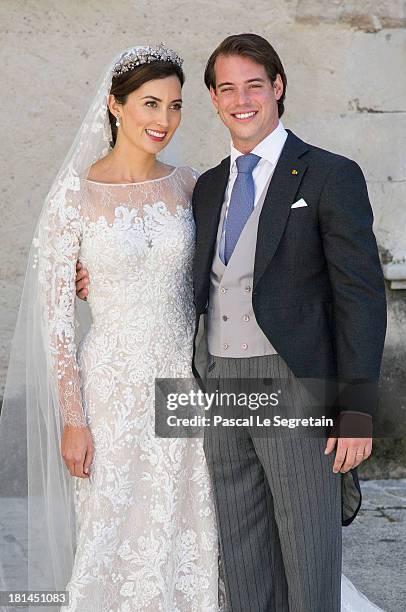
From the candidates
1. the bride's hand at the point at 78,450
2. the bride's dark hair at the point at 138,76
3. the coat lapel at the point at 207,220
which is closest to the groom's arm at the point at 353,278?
the coat lapel at the point at 207,220

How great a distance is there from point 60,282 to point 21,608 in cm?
129

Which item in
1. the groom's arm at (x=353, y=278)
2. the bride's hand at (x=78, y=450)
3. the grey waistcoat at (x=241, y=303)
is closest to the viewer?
the groom's arm at (x=353, y=278)

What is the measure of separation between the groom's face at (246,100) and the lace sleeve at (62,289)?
55cm

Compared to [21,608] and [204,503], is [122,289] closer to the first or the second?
[204,503]

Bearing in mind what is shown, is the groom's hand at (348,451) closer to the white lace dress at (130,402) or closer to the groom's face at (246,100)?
the white lace dress at (130,402)

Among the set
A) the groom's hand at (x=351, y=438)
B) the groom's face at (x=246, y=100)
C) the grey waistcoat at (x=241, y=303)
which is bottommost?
the groom's hand at (x=351, y=438)

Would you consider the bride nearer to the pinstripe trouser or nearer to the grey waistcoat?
the pinstripe trouser

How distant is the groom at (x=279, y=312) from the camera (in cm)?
298

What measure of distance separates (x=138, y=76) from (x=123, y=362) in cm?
90

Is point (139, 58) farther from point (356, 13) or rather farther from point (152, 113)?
point (356, 13)

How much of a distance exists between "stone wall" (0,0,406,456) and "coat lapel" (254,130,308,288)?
2.37 metres

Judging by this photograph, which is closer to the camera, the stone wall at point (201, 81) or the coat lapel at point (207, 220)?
the coat lapel at point (207, 220)

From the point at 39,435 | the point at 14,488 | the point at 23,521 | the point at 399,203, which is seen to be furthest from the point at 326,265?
the point at 399,203

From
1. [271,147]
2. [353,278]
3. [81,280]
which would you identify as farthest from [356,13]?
[353,278]
